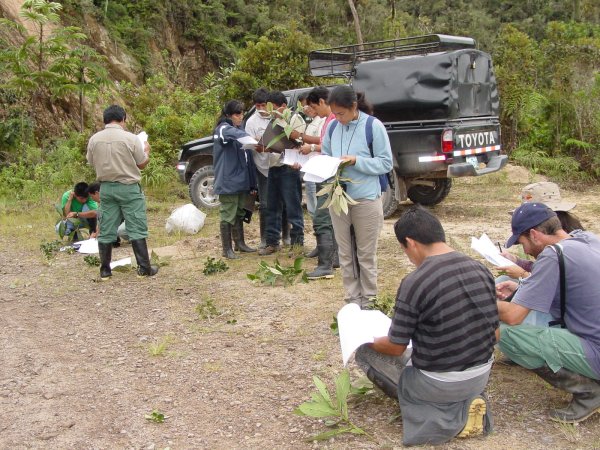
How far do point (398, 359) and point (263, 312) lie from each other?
225 cm

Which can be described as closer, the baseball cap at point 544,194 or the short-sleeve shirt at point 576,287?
the short-sleeve shirt at point 576,287

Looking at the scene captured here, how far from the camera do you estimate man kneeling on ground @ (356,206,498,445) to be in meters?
3.09

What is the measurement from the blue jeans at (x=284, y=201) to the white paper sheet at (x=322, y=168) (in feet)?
6.70

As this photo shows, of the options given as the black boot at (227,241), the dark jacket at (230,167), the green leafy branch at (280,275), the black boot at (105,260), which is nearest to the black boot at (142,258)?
the black boot at (105,260)

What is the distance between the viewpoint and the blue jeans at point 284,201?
711 cm

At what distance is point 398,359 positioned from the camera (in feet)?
11.7

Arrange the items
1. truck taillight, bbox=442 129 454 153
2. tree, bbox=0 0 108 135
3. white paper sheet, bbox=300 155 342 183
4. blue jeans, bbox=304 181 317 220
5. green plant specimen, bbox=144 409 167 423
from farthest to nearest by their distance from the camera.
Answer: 1. tree, bbox=0 0 108 135
2. truck taillight, bbox=442 129 454 153
3. blue jeans, bbox=304 181 317 220
4. white paper sheet, bbox=300 155 342 183
5. green plant specimen, bbox=144 409 167 423

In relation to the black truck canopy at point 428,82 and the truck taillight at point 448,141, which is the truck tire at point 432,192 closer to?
the black truck canopy at point 428,82

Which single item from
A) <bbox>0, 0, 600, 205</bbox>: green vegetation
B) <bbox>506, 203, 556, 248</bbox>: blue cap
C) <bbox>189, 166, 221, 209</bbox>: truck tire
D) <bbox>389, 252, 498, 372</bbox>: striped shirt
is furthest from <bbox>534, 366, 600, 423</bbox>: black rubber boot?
<bbox>0, 0, 600, 205</bbox>: green vegetation

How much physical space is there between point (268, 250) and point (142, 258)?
4.72 ft

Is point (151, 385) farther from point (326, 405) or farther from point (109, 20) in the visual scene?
point (109, 20)

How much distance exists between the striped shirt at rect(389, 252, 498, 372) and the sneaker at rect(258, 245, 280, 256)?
440 cm

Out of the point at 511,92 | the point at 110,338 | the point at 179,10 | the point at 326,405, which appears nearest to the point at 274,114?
the point at 110,338

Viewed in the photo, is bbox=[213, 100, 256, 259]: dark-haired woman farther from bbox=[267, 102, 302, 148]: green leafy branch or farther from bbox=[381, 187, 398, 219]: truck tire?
bbox=[381, 187, 398, 219]: truck tire
